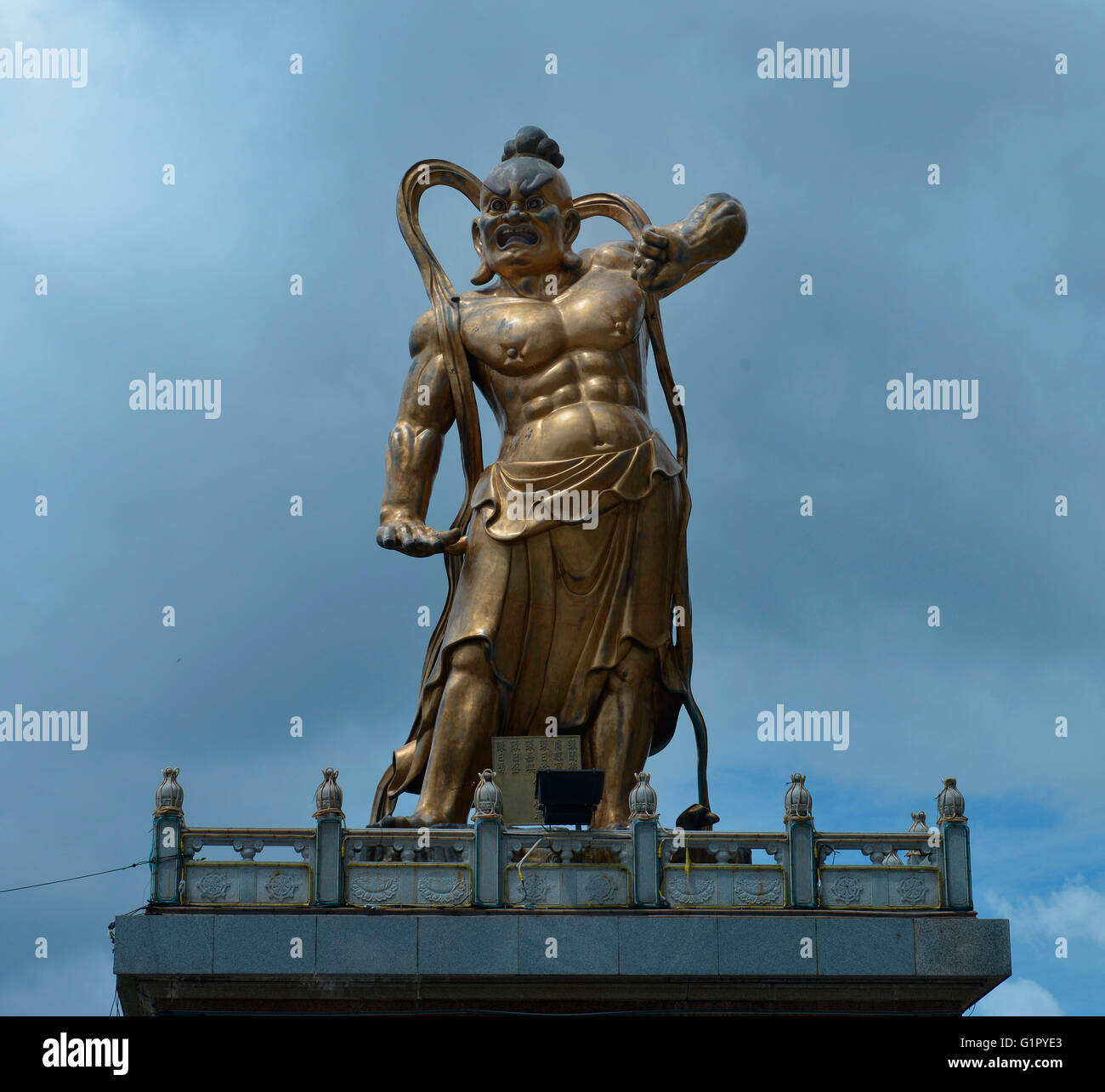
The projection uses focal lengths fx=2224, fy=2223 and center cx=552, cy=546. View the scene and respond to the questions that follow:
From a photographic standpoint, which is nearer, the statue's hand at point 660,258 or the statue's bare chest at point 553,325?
the statue's hand at point 660,258

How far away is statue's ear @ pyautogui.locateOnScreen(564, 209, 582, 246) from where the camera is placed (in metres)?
21.6

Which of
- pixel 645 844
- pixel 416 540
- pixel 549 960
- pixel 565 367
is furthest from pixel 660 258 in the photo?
pixel 549 960

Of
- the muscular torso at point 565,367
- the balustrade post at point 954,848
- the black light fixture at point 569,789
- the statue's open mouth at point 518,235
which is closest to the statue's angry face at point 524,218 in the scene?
the statue's open mouth at point 518,235

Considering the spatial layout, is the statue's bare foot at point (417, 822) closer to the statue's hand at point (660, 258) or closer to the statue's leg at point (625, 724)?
the statue's leg at point (625, 724)

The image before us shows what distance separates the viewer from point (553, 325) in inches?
825

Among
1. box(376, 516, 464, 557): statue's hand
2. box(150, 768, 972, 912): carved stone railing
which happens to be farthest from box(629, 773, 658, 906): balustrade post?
box(376, 516, 464, 557): statue's hand

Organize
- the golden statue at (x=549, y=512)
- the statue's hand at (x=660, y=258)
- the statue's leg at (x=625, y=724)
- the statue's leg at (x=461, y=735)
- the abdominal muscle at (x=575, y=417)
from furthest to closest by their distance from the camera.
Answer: the abdominal muscle at (x=575, y=417)
the statue's hand at (x=660, y=258)
the golden statue at (x=549, y=512)
the statue's leg at (x=625, y=724)
the statue's leg at (x=461, y=735)

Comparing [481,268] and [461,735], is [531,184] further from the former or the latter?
[461,735]

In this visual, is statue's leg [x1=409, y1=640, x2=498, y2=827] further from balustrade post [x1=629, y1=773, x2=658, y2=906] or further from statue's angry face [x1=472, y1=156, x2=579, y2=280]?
statue's angry face [x1=472, y1=156, x2=579, y2=280]

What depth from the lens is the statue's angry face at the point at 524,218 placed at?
21281 mm

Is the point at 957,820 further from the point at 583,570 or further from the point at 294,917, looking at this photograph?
the point at 294,917

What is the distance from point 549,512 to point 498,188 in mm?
3309
